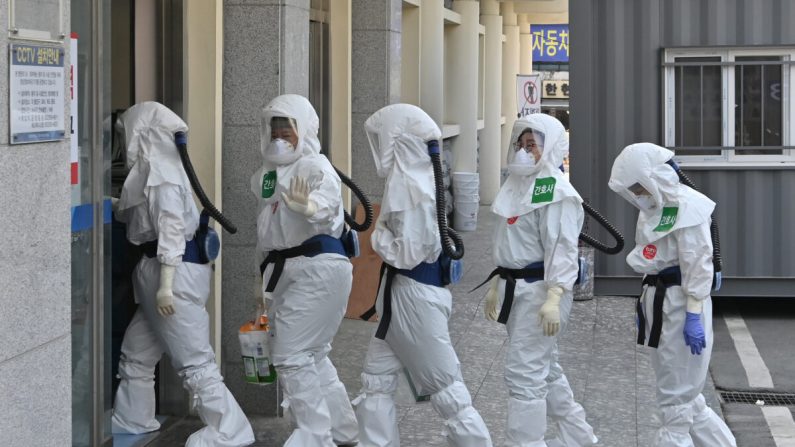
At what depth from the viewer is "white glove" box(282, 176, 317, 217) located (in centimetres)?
667

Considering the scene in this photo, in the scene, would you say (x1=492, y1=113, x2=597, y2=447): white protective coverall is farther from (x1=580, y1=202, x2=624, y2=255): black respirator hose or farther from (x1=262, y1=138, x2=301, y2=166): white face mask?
(x1=262, y1=138, x2=301, y2=166): white face mask

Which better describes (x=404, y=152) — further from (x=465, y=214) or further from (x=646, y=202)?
(x=465, y=214)

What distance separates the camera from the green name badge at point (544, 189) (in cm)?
684

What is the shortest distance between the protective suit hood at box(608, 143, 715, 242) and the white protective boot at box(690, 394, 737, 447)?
3.05 feet

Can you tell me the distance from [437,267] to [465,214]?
12612 millimetres

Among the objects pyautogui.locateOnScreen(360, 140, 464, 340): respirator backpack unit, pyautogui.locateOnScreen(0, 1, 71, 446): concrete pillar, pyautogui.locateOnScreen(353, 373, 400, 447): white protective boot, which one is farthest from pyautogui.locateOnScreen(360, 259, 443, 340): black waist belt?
pyautogui.locateOnScreen(0, 1, 71, 446): concrete pillar

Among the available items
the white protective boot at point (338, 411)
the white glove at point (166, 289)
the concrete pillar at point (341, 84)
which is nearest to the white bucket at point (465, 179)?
the concrete pillar at point (341, 84)

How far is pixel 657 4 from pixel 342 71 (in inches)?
128

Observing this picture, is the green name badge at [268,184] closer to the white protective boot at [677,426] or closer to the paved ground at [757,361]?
the white protective boot at [677,426]

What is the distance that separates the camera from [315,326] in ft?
22.8

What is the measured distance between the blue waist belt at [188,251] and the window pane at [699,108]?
6730 millimetres

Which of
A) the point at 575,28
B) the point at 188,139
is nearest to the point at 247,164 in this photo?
the point at 188,139

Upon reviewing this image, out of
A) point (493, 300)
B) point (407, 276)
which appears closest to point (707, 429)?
point (493, 300)

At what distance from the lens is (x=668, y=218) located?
677 centimetres
